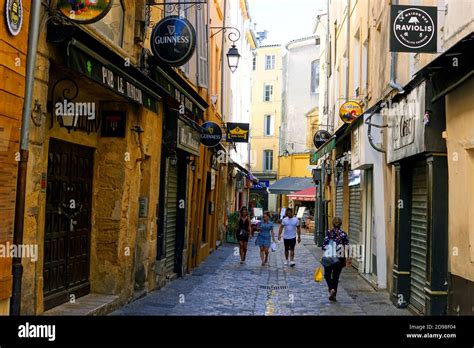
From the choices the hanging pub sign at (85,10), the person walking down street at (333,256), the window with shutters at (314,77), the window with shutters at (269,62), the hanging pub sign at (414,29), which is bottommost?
the person walking down street at (333,256)

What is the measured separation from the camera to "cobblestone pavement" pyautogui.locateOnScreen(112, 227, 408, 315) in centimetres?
940

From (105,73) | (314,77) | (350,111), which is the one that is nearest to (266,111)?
(314,77)

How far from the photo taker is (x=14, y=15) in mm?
5172

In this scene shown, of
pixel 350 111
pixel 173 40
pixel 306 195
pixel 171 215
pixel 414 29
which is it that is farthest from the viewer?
pixel 306 195

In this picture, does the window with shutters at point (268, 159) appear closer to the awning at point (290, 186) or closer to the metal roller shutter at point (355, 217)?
the awning at point (290, 186)

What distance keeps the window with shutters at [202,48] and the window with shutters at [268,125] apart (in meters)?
39.3

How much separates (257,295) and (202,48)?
8.13 m

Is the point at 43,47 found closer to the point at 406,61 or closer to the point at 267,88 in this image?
the point at 406,61

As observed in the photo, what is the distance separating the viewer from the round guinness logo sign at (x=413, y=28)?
816 cm

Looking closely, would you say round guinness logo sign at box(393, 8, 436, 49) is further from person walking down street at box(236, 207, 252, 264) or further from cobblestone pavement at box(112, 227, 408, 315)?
person walking down street at box(236, 207, 252, 264)

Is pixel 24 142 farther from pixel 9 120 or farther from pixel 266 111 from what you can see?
pixel 266 111

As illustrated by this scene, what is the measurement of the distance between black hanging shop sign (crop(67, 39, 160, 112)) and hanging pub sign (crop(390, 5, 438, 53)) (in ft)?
12.1

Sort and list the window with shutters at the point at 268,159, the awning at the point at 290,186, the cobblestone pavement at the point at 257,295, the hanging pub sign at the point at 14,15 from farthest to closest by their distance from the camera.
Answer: the window with shutters at the point at 268,159, the awning at the point at 290,186, the cobblestone pavement at the point at 257,295, the hanging pub sign at the point at 14,15

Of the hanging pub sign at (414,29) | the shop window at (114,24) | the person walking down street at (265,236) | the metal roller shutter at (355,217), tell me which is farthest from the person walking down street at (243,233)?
the hanging pub sign at (414,29)
